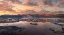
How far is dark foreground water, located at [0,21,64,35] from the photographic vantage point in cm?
254

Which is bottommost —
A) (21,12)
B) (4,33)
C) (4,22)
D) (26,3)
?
(4,33)

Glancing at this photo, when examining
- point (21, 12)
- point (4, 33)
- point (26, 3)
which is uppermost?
point (26, 3)

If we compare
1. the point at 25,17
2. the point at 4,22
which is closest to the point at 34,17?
the point at 25,17

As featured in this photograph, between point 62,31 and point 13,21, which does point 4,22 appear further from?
point 62,31

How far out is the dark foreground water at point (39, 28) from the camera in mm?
2537

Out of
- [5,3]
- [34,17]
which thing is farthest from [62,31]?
[5,3]

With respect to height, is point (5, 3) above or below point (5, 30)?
above

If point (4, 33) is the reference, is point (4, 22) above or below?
above

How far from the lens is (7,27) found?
2557 millimetres

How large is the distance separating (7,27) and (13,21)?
155 millimetres

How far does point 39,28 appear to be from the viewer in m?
2.57

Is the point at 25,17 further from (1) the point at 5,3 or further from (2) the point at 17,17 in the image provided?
(1) the point at 5,3

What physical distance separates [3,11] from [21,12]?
1.09ft

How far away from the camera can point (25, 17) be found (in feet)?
8.49
